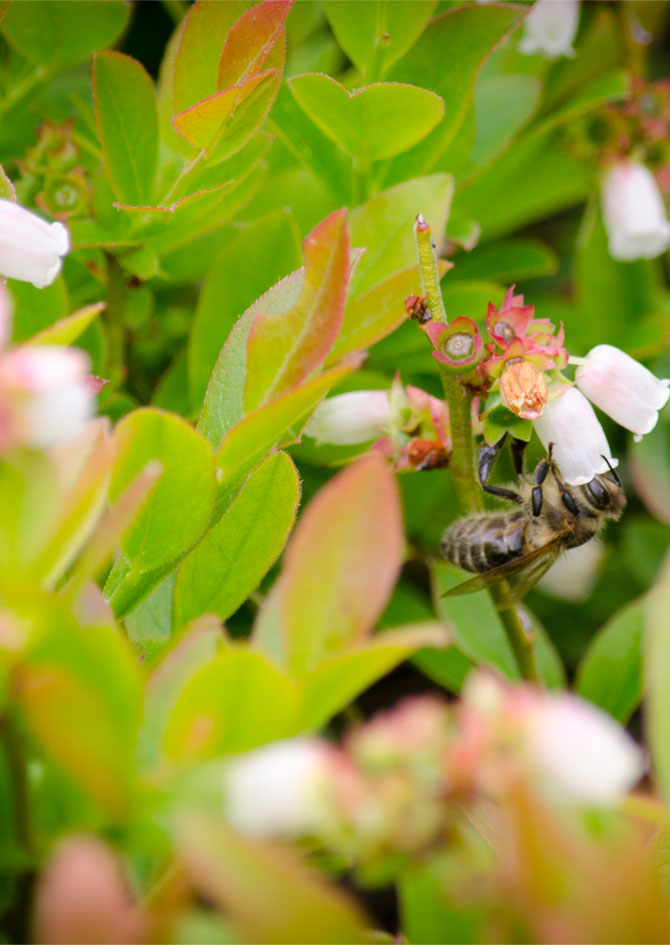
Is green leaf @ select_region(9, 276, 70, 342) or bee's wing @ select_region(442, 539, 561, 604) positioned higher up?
green leaf @ select_region(9, 276, 70, 342)

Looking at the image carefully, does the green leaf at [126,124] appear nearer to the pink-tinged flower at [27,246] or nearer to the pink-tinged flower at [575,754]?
the pink-tinged flower at [27,246]

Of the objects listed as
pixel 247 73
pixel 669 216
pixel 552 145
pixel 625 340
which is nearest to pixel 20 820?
pixel 247 73

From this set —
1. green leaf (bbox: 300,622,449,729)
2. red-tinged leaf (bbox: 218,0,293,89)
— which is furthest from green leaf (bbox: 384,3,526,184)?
green leaf (bbox: 300,622,449,729)

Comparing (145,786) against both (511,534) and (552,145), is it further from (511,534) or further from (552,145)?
(552,145)

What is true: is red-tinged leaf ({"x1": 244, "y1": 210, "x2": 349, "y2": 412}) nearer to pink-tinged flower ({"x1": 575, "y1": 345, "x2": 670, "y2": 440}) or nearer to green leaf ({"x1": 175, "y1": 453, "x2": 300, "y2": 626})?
green leaf ({"x1": 175, "y1": 453, "x2": 300, "y2": 626})

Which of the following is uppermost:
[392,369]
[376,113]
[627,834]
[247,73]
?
[247,73]

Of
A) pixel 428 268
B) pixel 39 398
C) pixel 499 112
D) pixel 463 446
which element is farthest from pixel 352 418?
pixel 39 398
